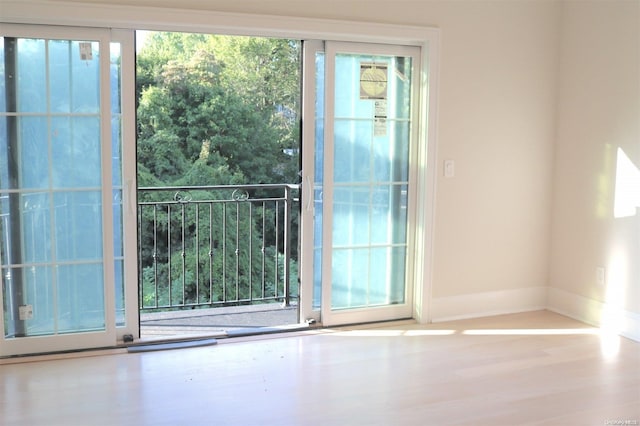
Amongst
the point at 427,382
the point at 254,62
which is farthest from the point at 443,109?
the point at 254,62

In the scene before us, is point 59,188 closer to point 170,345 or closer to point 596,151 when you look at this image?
point 170,345

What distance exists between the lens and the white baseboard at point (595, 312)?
4047 mm

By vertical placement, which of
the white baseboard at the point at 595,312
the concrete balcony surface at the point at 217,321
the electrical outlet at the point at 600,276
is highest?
the electrical outlet at the point at 600,276

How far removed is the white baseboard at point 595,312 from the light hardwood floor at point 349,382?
5.3 inches

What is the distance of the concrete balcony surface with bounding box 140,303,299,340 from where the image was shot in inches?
161

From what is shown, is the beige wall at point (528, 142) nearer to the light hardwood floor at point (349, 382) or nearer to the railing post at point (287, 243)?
the light hardwood floor at point (349, 382)

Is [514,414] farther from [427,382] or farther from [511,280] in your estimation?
[511,280]

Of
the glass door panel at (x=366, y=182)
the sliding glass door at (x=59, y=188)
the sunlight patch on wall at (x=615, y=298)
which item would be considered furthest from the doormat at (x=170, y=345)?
the sunlight patch on wall at (x=615, y=298)

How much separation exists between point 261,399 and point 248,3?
233 cm

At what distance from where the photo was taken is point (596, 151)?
4281 mm

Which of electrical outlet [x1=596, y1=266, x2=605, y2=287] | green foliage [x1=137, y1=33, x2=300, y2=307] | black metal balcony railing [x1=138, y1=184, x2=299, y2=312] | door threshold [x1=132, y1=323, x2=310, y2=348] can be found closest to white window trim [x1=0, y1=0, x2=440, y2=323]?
door threshold [x1=132, y1=323, x2=310, y2=348]

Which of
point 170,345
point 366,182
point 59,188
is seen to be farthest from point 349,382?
point 59,188

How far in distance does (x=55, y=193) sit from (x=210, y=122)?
4.24 metres

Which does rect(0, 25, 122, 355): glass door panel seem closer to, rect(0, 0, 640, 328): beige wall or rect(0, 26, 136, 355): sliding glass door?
rect(0, 26, 136, 355): sliding glass door
